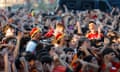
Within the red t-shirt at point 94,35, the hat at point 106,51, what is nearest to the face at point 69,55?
the hat at point 106,51

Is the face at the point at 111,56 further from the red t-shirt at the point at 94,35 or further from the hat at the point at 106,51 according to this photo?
the red t-shirt at the point at 94,35

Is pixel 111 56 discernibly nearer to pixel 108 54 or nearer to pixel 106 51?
pixel 108 54

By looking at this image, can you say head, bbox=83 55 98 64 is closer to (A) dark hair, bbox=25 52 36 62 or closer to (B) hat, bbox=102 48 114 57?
(B) hat, bbox=102 48 114 57

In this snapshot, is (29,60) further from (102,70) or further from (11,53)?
(102,70)

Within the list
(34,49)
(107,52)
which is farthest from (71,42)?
(107,52)

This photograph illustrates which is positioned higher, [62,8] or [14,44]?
[14,44]

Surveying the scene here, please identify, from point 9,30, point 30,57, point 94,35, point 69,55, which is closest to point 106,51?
point 69,55

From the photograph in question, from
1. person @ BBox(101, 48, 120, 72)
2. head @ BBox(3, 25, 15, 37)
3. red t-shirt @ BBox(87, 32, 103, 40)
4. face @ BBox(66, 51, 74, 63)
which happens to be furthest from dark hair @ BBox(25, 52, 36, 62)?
red t-shirt @ BBox(87, 32, 103, 40)

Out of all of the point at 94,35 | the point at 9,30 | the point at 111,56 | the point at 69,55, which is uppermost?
the point at 111,56

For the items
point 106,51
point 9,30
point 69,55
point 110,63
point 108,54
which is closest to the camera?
point 110,63

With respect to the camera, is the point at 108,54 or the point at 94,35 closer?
the point at 108,54

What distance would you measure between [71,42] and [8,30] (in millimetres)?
1956

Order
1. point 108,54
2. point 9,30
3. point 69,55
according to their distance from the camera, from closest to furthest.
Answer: point 108,54 → point 69,55 → point 9,30

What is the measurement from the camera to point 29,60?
7641mm
